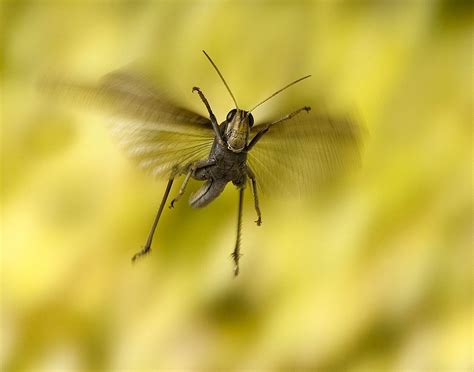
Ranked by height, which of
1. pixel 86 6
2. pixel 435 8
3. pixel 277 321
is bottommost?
pixel 277 321

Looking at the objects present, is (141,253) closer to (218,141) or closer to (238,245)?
(238,245)

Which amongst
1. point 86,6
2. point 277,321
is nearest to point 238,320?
point 277,321

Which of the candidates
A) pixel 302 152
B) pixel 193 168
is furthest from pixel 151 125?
pixel 302 152

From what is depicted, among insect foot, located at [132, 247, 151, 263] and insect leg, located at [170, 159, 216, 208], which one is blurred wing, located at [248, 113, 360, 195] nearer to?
insect leg, located at [170, 159, 216, 208]

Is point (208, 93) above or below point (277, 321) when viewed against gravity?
above

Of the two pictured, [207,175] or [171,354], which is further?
[171,354]

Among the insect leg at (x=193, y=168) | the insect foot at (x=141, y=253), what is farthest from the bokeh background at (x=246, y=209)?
the insect leg at (x=193, y=168)

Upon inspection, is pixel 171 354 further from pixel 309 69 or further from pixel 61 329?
pixel 309 69
